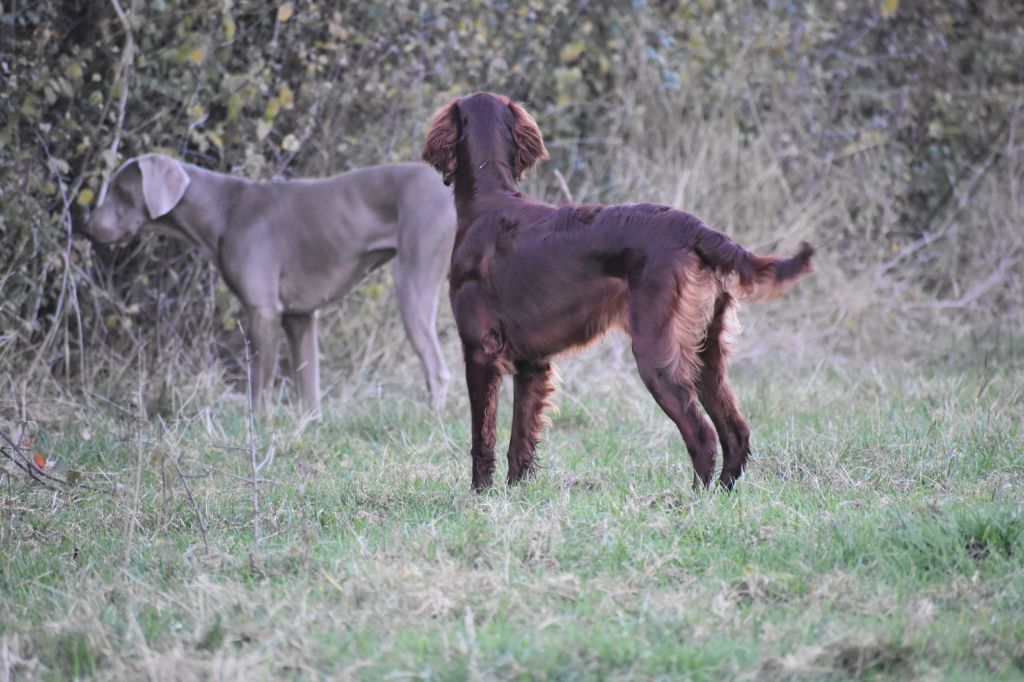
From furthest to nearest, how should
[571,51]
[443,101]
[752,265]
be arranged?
[571,51] < [443,101] < [752,265]

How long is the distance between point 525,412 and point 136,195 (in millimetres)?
3366

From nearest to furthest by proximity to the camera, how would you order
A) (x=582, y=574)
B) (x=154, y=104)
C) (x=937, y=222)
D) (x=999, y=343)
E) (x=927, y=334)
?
(x=582, y=574) < (x=154, y=104) < (x=999, y=343) < (x=927, y=334) < (x=937, y=222)

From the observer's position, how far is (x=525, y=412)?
4.79m

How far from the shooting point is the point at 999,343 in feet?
27.6

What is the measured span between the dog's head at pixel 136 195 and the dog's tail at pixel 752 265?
3884 millimetres

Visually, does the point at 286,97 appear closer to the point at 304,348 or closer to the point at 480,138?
the point at 304,348

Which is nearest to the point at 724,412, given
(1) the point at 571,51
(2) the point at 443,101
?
(2) the point at 443,101

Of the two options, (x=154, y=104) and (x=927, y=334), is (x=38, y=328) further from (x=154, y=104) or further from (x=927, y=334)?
(x=927, y=334)

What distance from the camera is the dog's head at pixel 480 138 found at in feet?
16.1

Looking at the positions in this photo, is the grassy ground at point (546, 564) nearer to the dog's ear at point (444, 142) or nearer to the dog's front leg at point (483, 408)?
the dog's front leg at point (483, 408)

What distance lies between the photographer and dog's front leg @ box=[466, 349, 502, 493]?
4.63 m

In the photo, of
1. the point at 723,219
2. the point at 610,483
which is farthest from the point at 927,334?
the point at 610,483

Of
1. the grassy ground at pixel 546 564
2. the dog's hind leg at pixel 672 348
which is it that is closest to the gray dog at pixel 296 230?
the grassy ground at pixel 546 564

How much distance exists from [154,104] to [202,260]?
100 cm
